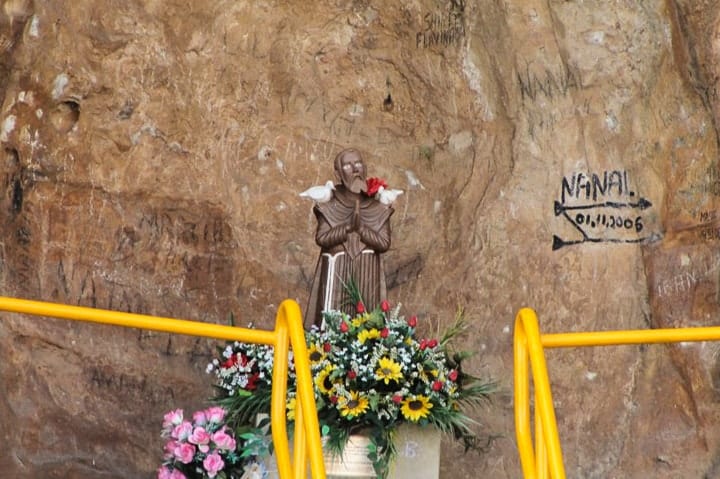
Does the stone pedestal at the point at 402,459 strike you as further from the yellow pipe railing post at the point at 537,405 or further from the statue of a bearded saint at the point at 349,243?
the yellow pipe railing post at the point at 537,405

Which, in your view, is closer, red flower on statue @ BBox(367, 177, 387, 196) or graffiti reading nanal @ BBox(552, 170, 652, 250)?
red flower on statue @ BBox(367, 177, 387, 196)

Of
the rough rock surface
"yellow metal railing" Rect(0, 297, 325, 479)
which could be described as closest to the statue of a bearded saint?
the rough rock surface

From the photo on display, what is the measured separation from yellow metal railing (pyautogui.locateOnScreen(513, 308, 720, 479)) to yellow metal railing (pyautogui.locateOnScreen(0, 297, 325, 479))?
2.64ft

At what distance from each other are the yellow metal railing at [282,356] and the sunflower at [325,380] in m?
1.35

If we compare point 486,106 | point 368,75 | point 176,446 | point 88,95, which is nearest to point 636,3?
point 486,106

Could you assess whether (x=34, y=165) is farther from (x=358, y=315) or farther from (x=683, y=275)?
(x=683, y=275)

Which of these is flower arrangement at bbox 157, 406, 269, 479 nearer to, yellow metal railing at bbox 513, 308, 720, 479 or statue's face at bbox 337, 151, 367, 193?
statue's face at bbox 337, 151, 367, 193

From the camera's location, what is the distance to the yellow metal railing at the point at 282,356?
5762 millimetres

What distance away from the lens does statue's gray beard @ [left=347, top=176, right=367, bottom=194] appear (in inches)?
338

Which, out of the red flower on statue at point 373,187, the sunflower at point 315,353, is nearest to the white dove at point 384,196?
the red flower on statue at point 373,187

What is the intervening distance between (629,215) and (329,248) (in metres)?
2.61

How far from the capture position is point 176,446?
25.1 ft

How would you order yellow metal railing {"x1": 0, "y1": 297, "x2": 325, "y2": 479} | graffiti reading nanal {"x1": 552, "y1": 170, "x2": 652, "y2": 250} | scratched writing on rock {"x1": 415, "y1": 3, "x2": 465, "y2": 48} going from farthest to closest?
scratched writing on rock {"x1": 415, "y1": 3, "x2": 465, "y2": 48}
graffiti reading nanal {"x1": 552, "y1": 170, "x2": 652, "y2": 250}
yellow metal railing {"x1": 0, "y1": 297, "x2": 325, "y2": 479}

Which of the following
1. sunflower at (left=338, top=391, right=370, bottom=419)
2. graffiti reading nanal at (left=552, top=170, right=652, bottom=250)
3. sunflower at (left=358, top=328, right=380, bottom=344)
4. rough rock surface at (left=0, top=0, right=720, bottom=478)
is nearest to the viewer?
sunflower at (left=338, top=391, right=370, bottom=419)
